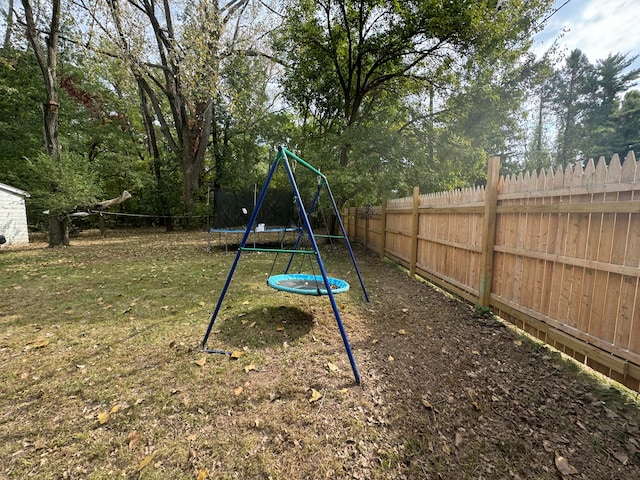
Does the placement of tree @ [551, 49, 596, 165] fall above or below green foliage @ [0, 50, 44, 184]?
above

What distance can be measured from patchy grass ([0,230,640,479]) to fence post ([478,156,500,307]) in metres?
0.40

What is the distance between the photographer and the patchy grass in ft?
4.82

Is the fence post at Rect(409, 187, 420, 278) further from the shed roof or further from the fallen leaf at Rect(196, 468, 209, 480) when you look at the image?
the shed roof

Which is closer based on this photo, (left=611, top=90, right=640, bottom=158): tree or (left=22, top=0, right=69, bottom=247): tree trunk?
(left=22, top=0, right=69, bottom=247): tree trunk

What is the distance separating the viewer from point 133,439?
1.59 meters

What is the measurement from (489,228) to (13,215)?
1309 cm

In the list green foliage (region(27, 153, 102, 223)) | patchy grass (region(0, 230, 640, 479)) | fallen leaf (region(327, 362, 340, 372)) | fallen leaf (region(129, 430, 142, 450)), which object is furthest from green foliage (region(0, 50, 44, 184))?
fallen leaf (region(327, 362, 340, 372))

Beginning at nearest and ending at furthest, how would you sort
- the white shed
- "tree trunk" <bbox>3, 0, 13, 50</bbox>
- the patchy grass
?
the patchy grass < the white shed < "tree trunk" <bbox>3, 0, 13, 50</bbox>

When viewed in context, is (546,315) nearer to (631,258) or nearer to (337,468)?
(631,258)

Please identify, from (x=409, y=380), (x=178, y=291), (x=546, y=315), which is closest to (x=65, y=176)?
(x=178, y=291)

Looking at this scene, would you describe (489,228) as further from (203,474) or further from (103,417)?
(103,417)

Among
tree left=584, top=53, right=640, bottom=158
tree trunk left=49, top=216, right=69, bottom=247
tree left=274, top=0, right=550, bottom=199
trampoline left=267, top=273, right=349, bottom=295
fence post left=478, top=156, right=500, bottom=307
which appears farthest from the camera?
tree left=584, top=53, right=640, bottom=158

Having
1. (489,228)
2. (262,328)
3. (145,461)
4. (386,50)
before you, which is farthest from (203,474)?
(386,50)

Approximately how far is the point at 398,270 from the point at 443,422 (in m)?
4.44
